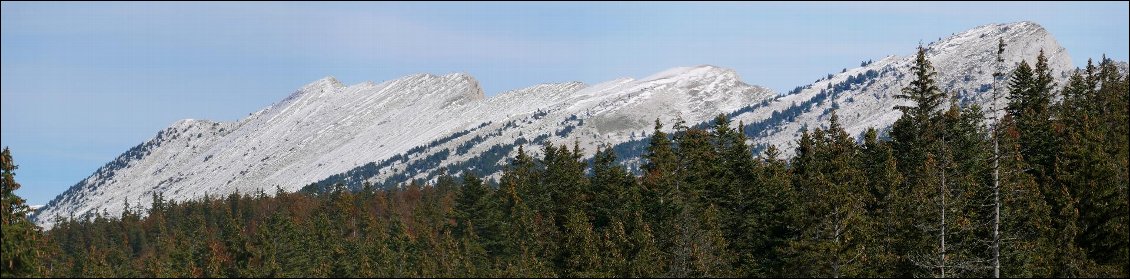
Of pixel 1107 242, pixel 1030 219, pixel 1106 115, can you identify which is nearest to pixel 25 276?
pixel 1030 219

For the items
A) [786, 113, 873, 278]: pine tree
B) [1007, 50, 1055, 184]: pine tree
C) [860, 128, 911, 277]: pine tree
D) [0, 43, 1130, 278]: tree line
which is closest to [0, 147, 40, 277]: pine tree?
[0, 43, 1130, 278]: tree line

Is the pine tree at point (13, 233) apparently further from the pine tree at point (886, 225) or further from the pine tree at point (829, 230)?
the pine tree at point (886, 225)

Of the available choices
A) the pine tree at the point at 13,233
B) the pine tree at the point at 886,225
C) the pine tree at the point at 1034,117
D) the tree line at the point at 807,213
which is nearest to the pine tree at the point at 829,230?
the tree line at the point at 807,213

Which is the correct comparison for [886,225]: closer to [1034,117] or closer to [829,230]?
[829,230]

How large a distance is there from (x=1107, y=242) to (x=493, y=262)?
163 feet

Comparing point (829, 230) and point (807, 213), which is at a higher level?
point (807, 213)

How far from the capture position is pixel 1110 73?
375ft

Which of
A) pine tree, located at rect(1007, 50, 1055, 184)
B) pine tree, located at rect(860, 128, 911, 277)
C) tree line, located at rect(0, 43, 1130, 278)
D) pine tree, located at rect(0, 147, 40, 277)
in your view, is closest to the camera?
pine tree, located at rect(0, 147, 40, 277)

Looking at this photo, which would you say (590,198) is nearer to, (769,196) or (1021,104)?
(769,196)

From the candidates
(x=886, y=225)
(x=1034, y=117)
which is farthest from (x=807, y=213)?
(x=1034, y=117)

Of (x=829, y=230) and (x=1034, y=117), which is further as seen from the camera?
(x=1034, y=117)

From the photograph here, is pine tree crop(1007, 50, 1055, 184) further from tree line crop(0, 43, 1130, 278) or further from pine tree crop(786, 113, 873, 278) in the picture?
pine tree crop(786, 113, 873, 278)

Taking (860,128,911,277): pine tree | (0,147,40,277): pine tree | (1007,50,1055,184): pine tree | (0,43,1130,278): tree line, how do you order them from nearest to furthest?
(0,147,40,277): pine tree < (0,43,1130,278): tree line < (860,128,911,277): pine tree < (1007,50,1055,184): pine tree

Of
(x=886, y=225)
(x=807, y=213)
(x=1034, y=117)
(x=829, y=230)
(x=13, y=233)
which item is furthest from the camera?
(x=1034, y=117)
